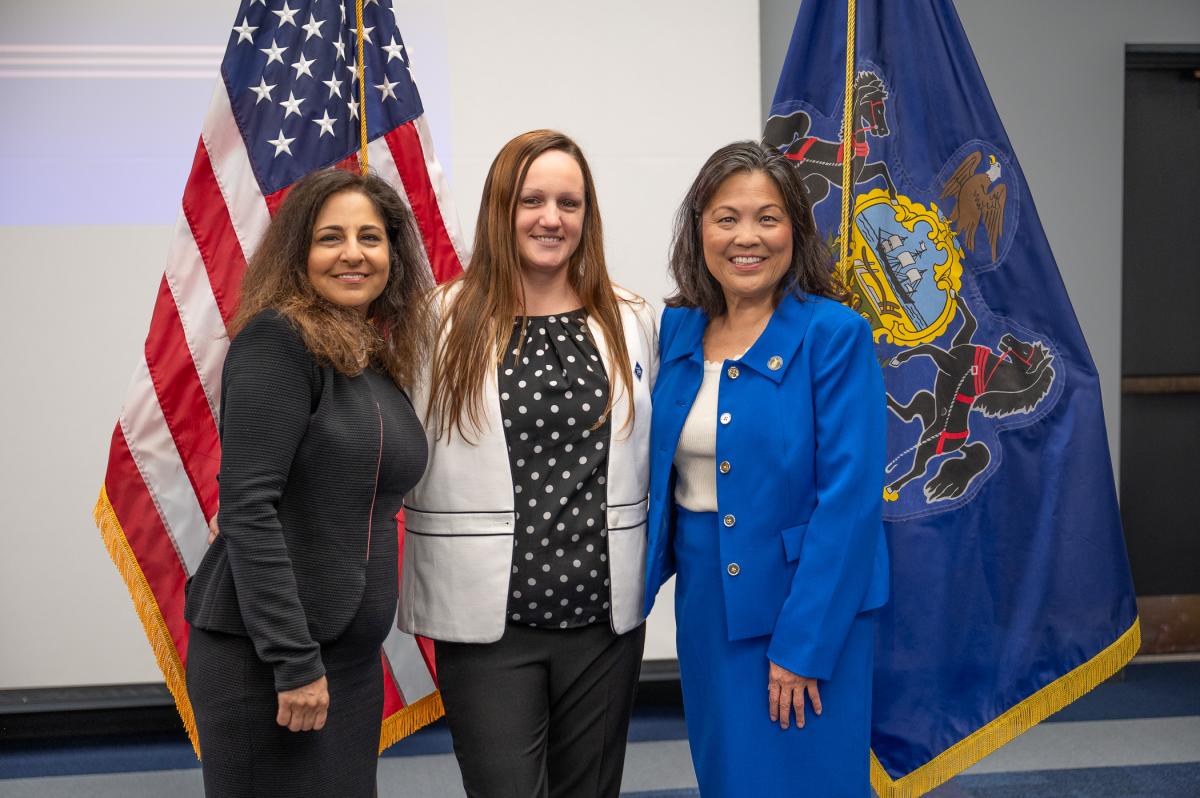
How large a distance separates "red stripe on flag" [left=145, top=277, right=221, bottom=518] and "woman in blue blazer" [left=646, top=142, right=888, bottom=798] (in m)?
1.03

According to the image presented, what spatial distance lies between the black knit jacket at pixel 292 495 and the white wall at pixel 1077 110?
3.08 meters

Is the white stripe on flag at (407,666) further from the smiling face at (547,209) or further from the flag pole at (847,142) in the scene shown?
the flag pole at (847,142)

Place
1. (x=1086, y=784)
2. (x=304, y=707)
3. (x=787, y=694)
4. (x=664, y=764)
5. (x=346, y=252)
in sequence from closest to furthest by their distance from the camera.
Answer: (x=304, y=707)
(x=346, y=252)
(x=787, y=694)
(x=1086, y=784)
(x=664, y=764)

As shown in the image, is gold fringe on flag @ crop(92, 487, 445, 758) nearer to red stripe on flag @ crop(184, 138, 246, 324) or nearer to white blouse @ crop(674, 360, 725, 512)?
red stripe on flag @ crop(184, 138, 246, 324)

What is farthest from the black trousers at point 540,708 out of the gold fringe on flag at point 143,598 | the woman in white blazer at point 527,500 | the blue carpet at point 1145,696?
the blue carpet at point 1145,696

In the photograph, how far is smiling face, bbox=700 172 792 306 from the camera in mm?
1772

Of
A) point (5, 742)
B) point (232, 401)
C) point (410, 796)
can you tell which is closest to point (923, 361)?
point (232, 401)

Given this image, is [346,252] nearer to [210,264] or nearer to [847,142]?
[210,264]

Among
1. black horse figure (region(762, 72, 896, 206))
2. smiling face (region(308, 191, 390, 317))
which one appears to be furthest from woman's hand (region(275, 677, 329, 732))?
black horse figure (region(762, 72, 896, 206))

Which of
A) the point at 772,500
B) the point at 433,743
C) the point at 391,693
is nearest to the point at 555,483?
the point at 772,500

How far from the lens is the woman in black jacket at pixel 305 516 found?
57.7 inches

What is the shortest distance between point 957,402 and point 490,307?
1082 mm

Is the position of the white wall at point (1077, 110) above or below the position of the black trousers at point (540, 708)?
above

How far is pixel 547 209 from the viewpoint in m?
1.79
